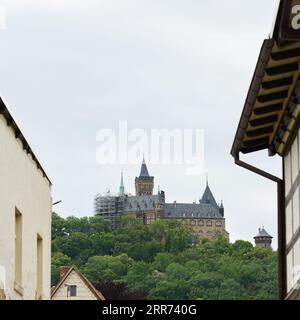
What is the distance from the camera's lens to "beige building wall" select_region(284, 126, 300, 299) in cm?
1504

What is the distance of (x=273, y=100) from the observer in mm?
15195

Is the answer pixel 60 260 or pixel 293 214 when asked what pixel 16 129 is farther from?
pixel 60 260

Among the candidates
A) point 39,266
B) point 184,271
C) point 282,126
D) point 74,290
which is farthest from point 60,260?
point 282,126

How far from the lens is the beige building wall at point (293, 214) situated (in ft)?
49.3

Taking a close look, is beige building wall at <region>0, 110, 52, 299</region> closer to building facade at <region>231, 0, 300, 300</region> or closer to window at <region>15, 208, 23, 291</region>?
window at <region>15, 208, 23, 291</region>

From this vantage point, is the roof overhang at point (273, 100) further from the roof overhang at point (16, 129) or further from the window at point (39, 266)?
the window at point (39, 266)

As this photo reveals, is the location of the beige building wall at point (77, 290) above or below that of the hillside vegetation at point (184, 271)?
below

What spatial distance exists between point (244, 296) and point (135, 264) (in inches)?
1189

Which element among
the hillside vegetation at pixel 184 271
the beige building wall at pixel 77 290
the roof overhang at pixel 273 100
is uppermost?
the hillside vegetation at pixel 184 271

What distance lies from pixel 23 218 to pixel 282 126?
3795 mm

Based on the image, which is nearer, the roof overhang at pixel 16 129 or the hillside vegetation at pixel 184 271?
the roof overhang at pixel 16 129

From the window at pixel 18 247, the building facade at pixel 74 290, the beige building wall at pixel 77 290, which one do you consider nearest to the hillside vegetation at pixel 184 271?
the beige building wall at pixel 77 290

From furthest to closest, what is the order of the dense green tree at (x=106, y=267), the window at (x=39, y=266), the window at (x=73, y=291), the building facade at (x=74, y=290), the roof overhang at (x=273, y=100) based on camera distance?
the dense green tree at (x=106, y=267) < the window at (x=73, y=291) < the building facade at (x=74, y=290) < the window at (x=39, y=266) < the roof overhang at (x=273, y=100)
